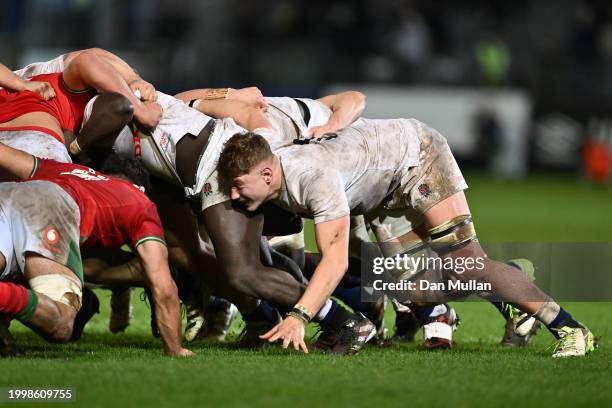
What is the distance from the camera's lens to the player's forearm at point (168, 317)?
623 centimetres

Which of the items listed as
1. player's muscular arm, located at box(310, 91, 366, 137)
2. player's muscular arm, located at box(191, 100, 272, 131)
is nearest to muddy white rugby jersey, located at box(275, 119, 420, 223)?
player's muscular arm, located at box(310, 91, 366, 137)

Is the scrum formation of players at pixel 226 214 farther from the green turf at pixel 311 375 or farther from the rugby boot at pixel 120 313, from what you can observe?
the green turf at pixel 311 375

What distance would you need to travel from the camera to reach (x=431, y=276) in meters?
6.99

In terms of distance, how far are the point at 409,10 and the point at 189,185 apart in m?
17.8

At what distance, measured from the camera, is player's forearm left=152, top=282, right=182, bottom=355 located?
20.4 ft

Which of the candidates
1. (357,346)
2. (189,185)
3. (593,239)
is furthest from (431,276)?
(593,239)

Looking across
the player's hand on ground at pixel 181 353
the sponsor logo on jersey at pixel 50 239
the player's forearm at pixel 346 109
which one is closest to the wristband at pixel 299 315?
the player's hand on ground at pixel 181 353

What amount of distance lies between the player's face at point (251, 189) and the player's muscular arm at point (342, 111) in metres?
0.89

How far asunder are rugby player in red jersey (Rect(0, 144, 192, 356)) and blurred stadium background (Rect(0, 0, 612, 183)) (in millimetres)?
15020

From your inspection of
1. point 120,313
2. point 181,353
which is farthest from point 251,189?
point 120,313

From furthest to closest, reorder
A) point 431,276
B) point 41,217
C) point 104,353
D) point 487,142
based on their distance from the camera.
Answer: point 487,142 → point 431,276 → point 104,353 → point 41,217

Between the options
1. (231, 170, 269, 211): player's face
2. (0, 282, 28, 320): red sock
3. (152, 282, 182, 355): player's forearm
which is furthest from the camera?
(231, 170, 269, 211): player's face

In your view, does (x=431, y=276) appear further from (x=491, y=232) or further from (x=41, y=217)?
(x=491, y=232)

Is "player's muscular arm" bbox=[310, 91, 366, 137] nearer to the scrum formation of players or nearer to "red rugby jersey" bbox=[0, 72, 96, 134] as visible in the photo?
the scrum formation of players
